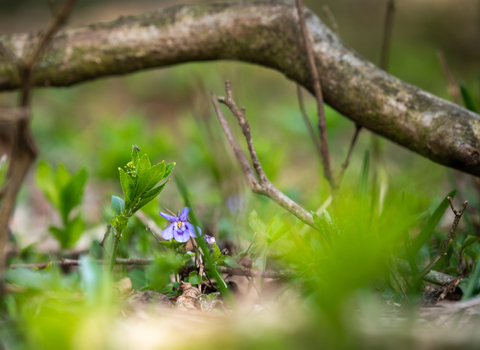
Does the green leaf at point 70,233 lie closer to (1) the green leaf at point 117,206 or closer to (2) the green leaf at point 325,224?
(1) the green leaf at point 117,206

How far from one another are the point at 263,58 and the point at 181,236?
0.67m

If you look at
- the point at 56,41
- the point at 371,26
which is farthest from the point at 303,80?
the point at 371,26

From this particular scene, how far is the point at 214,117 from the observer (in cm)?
292

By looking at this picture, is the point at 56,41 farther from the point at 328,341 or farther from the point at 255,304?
the point at 328,341

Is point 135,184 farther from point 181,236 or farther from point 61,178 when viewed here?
point 61,178

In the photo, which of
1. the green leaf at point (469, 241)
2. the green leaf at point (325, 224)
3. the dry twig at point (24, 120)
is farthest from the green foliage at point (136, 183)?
the green leaf at point (469, 241)

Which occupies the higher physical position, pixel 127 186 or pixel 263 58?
pixel 263 58

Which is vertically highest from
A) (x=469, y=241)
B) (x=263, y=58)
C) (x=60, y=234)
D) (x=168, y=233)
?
(x=263, y=58)

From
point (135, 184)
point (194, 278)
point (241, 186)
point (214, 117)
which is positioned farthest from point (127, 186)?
point (214, 117)

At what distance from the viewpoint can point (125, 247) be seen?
1.11 m

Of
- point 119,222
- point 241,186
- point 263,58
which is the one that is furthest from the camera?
point 241,186

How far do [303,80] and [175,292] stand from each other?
71cm

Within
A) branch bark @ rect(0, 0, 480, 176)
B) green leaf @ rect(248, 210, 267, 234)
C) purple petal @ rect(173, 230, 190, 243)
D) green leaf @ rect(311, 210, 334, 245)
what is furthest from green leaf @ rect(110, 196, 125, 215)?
branch bark @ rect(0, 0, 480, 176)

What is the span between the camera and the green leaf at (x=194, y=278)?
77cm
